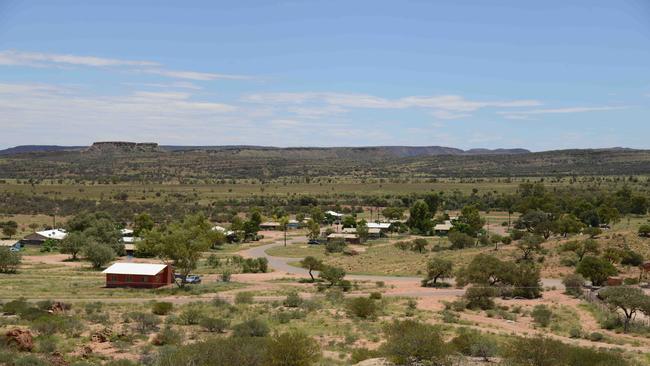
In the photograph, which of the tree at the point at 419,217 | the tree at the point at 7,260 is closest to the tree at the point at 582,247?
the tree at the point at 419,217

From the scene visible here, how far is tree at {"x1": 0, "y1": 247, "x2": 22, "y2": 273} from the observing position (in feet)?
184

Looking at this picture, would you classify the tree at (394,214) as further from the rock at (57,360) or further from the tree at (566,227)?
the rock at (57,360)

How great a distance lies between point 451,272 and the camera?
54.2 metres

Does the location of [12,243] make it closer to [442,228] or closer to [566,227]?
[442,228]

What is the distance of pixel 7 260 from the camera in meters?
56.3

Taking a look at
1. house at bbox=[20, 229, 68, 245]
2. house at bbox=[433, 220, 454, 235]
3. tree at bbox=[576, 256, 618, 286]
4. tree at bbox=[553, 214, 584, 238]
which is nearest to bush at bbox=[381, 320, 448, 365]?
tree at bbox=[576, 256, 618, 286]

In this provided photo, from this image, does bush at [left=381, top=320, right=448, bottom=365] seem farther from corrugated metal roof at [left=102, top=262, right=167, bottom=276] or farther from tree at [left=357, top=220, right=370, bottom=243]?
tree at [left=357, top=220, right=370, bottom=243]

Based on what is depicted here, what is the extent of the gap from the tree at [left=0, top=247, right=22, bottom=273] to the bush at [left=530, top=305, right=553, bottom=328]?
43742 millimetres

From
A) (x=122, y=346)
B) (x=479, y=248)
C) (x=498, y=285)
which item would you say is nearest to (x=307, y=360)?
(x=122, y=346)

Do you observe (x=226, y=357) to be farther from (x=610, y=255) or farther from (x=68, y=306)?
(x=610, y=255)

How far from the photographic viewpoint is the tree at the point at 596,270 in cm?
4841

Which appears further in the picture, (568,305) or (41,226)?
(41,226)

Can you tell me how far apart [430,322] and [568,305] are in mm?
12173

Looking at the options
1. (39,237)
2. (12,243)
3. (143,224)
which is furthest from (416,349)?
(39,237)
